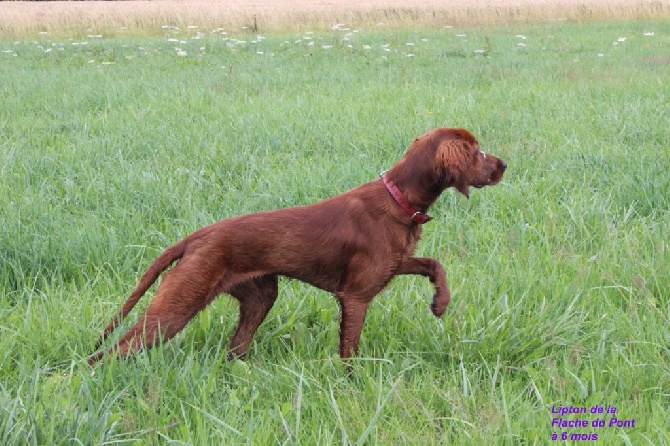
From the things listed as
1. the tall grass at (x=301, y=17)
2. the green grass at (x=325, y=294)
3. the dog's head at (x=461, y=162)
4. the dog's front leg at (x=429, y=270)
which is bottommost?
the tall grass at (x=301, y=17)

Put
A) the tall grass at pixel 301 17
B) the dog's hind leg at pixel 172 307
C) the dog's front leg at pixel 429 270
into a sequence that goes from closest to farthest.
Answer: the dog's hind leg at pixel 172 307 → the dog's front leg at pixel 429 270 → the tall grass at pixel 301 17

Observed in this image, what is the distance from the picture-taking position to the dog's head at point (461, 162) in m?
2.79

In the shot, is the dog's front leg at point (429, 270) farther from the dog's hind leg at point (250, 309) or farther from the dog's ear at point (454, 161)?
the dog's hind leg at point (250, 309)

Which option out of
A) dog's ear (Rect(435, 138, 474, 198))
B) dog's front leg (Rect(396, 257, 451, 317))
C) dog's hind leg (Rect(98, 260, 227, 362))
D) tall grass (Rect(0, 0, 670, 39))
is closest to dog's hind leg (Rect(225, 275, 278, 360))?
dog's hind leg (Rect(98, 260, 227, 362))

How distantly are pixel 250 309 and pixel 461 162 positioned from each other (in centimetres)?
96

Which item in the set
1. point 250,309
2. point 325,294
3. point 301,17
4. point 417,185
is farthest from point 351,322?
point 301,17

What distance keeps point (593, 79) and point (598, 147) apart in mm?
3983

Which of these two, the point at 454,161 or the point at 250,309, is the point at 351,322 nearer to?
the point at 250,309

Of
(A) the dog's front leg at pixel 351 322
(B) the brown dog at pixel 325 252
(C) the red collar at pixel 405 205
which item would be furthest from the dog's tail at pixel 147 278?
(C) the red collar at pixel 405 205

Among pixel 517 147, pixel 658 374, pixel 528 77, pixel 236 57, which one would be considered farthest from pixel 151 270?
pixel 236 57

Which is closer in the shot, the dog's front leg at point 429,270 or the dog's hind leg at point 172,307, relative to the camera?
the dog's hind leg at point 172,307

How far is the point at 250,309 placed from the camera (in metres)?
2.89

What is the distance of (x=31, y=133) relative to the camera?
648 centimetres

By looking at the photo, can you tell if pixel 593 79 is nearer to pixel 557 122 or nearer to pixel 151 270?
pixel 557 122
